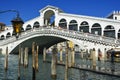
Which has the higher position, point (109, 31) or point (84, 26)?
point (84, 26)

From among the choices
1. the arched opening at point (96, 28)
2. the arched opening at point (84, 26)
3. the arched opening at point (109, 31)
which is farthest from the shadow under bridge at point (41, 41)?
the arched opening at point (109, 31)

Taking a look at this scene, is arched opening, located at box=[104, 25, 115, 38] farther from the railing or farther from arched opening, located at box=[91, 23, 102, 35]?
the railing

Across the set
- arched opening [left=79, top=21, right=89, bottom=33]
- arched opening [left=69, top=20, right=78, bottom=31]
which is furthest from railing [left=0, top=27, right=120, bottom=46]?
arched opening [left=79, top=21, right=89, bottom=33]

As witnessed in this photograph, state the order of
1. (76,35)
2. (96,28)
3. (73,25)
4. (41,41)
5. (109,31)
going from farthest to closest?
(41,41), (73,25), (96,28), (109,31), (76,35)

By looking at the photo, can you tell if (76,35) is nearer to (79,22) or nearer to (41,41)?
(79,22)

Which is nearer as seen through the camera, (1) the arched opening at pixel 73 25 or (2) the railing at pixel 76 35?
(2) the railing at pixel 76 35

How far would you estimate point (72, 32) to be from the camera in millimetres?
23922

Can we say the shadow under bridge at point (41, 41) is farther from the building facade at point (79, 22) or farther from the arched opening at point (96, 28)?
the arched opening at point (96, 28)

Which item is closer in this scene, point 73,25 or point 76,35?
point 76,35

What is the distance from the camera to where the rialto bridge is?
22.6m

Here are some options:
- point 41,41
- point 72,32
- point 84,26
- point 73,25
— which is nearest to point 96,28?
point 84,26

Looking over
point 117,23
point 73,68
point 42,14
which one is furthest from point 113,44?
point 42,14

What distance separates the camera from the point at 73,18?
2797cm

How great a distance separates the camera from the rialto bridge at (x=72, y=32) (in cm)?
2262
